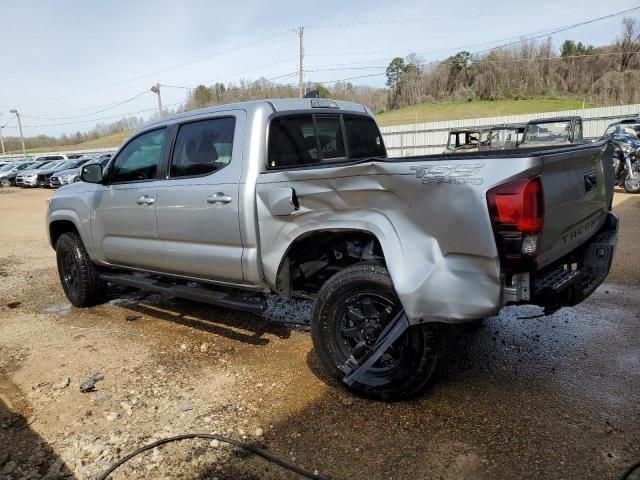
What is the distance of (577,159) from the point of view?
3.07 metres

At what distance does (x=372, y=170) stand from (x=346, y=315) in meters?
1.02

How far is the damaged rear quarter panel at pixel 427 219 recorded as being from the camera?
2652 mm

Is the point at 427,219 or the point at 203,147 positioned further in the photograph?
the point at 203,147

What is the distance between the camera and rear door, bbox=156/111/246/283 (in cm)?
382

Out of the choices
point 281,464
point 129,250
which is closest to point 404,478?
point 281,464

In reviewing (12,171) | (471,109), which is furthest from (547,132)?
(471,109)

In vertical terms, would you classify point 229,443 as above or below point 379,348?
below

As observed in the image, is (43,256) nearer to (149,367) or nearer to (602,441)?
(149,367)

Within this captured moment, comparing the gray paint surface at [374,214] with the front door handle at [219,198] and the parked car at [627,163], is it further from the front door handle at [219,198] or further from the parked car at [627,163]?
the parked car at [627,163]

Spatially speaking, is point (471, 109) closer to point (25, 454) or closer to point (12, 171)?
point (12, 171)

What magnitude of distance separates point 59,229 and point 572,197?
5454 mm

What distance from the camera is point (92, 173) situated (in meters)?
5.12

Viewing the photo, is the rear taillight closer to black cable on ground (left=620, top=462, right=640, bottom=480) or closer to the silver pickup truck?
the silver pickup truck

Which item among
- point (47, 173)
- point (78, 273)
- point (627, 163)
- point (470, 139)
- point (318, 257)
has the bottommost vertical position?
point (627, 163)
